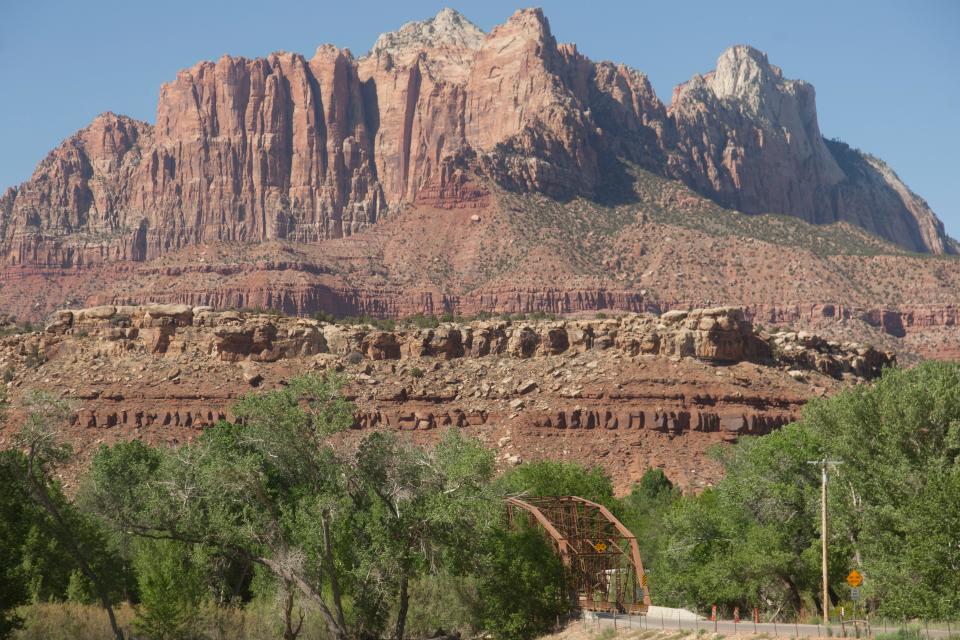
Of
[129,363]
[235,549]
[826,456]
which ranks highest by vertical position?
[129,363]

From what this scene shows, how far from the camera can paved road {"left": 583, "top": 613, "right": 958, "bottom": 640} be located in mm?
49719

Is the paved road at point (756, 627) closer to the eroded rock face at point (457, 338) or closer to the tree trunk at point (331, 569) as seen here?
the tree trunk at point (331, 569)

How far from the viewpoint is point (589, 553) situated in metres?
70.7

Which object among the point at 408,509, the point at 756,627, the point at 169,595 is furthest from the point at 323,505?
the point at 756,627

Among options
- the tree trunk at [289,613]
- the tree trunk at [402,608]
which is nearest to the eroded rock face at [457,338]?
the tree trunk at [402,608]

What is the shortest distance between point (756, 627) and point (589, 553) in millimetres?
16431

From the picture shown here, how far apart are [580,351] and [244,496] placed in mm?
60659

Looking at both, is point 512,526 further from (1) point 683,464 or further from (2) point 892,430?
(1) point 683,464

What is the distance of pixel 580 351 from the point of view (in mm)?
115562

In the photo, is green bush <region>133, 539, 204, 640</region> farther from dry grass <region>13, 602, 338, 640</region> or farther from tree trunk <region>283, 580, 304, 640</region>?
tree trunk <region>283, 580, 304, 640</region>

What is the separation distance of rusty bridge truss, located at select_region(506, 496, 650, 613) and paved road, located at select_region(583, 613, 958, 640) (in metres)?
2.64

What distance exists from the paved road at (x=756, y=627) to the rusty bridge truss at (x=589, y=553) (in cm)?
264

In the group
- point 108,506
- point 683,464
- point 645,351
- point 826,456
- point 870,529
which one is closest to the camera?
point 870,529

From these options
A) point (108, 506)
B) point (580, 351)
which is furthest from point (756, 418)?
point (108, 506)
